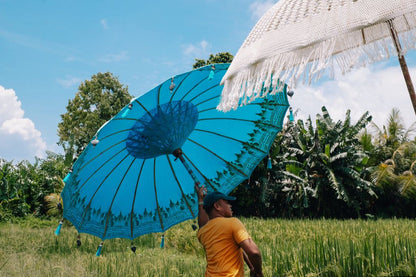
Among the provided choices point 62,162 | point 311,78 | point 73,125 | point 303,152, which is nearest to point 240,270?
point 311,78

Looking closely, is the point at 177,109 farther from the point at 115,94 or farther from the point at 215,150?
the point at 115,94

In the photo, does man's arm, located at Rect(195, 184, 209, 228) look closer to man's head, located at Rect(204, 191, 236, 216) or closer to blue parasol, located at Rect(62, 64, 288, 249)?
blue parasol, located at Rect(62, 64, 288, 249)

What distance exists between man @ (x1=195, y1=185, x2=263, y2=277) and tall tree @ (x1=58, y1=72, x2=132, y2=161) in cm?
2652

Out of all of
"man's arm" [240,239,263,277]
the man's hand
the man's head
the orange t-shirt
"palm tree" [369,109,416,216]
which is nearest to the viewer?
"man's arm" [240,239,263,277]

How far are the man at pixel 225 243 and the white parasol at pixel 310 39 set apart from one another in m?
0.81

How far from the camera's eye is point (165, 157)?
143 inches

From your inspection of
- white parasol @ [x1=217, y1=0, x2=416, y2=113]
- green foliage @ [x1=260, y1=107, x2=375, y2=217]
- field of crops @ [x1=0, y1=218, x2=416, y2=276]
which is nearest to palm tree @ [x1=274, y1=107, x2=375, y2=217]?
green foliage @ [x1=260, y1=107, x2=375, y2=217]

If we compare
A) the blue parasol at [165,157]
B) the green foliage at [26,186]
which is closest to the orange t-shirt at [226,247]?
the blue parasol at [165,157]

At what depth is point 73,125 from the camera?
28922mm

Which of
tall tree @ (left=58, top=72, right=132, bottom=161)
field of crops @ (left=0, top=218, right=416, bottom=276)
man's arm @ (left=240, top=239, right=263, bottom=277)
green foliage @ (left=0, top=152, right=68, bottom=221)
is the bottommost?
field of crops @ (left=0, top=218, right=416, bottom=276)

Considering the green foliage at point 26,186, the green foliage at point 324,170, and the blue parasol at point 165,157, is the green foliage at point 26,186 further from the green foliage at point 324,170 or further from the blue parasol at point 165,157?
the blue parasol at point 165,157

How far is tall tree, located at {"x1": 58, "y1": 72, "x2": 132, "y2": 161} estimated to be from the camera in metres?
28.1

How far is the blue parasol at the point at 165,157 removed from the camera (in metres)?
3.29

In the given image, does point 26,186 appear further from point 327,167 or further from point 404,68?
point 404,68
